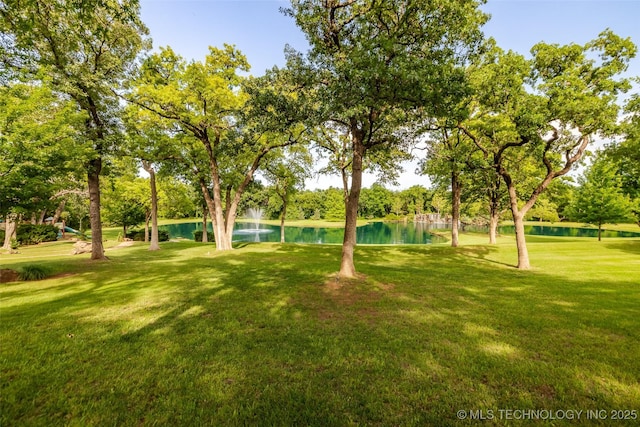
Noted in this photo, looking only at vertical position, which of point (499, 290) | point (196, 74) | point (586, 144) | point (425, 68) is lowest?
point (499, 290)

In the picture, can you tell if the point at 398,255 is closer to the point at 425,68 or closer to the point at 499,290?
the point at 499,290

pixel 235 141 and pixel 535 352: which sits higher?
pixel 235 141

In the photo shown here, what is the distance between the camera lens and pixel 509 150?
16.0 m

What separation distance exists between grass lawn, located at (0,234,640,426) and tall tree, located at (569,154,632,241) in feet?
76.9

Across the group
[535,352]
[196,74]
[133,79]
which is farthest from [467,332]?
[133,79]

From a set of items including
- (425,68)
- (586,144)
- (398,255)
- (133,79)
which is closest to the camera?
(425,68)

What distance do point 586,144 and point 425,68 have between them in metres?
11.0

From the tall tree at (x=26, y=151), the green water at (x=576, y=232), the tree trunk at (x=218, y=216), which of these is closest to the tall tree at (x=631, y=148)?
the green water at (x=576, y=232)

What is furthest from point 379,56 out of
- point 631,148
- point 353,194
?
point 631,148

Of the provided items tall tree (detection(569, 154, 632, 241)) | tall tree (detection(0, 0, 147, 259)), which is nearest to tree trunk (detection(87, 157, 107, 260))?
tall tree (detection(0, 0, 147, 259))

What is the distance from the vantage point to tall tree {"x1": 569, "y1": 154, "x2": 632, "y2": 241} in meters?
25.2

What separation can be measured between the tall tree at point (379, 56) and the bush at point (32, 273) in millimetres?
12404

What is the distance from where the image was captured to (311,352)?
4.91 meters

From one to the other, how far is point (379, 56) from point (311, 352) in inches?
338
